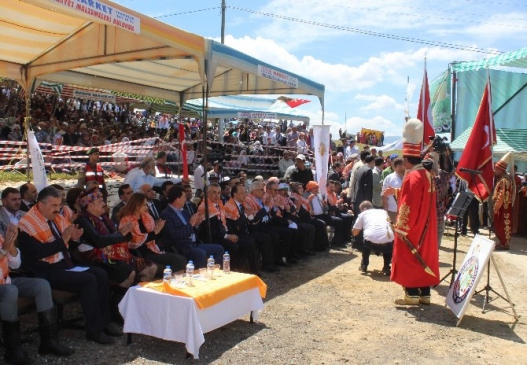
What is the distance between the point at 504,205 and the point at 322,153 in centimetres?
439

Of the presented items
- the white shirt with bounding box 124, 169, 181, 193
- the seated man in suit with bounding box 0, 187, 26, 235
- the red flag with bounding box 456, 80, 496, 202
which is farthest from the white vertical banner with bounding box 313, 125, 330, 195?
the seated man in suit with bounding box 0, 187, 26, 235

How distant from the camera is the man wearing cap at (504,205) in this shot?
11531 millimetres

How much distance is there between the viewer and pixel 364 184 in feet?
34.1

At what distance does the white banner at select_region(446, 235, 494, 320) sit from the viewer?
5770 millimetres

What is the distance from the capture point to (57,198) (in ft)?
15.4

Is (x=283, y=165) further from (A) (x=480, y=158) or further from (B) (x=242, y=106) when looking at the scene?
(A) (x=480, y=158)

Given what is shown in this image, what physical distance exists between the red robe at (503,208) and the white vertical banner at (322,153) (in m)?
4.11

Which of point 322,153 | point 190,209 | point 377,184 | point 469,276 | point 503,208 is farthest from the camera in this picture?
point 503,208

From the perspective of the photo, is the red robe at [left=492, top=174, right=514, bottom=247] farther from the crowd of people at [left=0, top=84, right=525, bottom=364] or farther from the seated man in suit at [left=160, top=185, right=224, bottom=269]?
the seated man in suit at [left=160, top=185, right=224, bottom=269]

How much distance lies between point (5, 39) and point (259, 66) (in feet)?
11.2

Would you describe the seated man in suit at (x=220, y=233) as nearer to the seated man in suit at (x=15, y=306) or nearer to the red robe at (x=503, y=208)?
the seated man in suit at (x=15, y=306)


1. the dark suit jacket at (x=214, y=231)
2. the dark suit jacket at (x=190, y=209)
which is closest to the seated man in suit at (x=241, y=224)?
the dark suit jacket at (x=214, y=231)

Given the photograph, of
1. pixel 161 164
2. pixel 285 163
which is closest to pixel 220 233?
pixel 161 164

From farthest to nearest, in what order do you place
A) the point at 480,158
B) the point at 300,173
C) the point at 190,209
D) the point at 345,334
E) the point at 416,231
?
1. the point at 300,173
2. the point at 480,158
3. the point at 190,209
4. the point at 416,231
5. the point at 345,334
